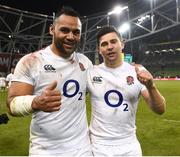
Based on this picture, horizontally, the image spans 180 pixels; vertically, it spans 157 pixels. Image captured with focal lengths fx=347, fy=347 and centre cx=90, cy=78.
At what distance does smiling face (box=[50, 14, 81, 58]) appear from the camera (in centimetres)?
374

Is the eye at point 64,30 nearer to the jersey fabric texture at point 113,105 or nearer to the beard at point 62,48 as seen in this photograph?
the beard at point 62,48

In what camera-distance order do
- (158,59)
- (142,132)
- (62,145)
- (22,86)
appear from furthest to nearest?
(158,59) → (142,132) → (62,145) → (22,86)

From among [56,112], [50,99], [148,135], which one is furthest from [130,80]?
[148,135]

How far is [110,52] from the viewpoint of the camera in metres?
4.20

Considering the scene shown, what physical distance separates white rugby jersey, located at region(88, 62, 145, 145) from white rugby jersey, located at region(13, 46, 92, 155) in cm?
30

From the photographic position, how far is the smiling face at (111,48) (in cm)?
419

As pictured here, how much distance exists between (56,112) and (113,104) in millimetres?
760

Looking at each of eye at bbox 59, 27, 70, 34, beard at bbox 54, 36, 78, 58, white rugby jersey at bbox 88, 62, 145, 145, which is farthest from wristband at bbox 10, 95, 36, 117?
white rugby jersey at bbox 88, 62, 145, 145

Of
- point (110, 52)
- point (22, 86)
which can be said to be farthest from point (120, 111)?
point (22, 86)

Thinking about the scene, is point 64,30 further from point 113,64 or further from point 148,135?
point 148,135

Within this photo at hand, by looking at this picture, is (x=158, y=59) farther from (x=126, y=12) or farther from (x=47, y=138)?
(x=47, y=138)

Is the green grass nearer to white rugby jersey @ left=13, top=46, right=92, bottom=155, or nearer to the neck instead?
the neck

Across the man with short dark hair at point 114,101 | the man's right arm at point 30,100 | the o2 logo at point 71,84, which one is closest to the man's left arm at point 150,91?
the man with short dark hair at point 114,101

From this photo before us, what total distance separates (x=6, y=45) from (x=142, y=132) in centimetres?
3038
